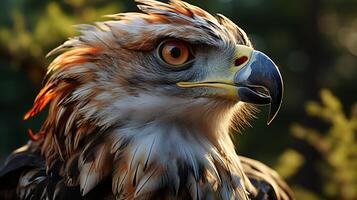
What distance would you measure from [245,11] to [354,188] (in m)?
10.9

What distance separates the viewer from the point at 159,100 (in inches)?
113

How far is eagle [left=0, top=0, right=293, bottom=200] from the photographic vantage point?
2850 mm

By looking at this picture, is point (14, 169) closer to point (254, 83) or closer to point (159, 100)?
point (159, 100)

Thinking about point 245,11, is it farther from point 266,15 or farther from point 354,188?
point 354,188

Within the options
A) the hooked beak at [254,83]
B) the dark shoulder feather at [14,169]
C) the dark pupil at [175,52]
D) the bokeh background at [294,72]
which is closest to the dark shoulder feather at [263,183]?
the hooked beak at [254,83]

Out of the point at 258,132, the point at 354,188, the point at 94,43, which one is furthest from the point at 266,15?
the point at 94,43

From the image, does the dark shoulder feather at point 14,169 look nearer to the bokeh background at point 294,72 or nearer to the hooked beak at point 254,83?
the hooked beak at point 254,83

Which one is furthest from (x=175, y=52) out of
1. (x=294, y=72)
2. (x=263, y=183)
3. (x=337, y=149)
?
(x=294, y=72)

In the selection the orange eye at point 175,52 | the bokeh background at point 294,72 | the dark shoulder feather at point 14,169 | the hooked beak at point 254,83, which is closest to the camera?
the hooked beak at point 254,83

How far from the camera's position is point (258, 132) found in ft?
43.4

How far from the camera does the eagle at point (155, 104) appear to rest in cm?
285

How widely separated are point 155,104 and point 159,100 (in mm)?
22

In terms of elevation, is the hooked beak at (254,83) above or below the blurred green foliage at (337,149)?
above

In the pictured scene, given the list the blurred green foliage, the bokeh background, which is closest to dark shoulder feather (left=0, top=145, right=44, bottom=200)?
the blurred green foliage
